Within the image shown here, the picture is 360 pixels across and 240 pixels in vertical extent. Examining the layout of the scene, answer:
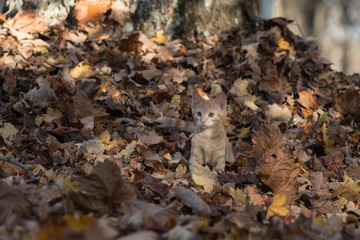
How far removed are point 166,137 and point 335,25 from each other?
16262mm

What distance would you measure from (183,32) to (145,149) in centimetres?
268

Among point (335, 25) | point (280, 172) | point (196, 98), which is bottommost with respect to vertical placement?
point (335, 25)

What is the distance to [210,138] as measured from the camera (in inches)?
150

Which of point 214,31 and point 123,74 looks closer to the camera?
point 123,74

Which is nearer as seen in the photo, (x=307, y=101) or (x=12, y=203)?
(x=12, y=203)

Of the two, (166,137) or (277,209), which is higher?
(277,209)

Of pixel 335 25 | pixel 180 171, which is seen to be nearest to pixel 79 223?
pixel 180 171

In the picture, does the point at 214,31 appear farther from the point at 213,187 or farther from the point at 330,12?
the point at 330,12

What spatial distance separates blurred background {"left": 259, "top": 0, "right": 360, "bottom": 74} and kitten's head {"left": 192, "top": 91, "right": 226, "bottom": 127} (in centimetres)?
1283

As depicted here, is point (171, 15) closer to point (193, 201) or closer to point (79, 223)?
point (193, 201)

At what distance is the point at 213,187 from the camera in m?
3.04

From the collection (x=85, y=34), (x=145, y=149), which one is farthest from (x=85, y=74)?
(x=145, y=149)

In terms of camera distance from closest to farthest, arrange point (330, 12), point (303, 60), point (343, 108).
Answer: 1. point (343, 108)
2. point (303, 60)
3. point (330, 12)

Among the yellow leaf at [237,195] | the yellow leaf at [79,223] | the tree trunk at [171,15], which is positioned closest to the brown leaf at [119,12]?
the tree trunk at [171,15]
